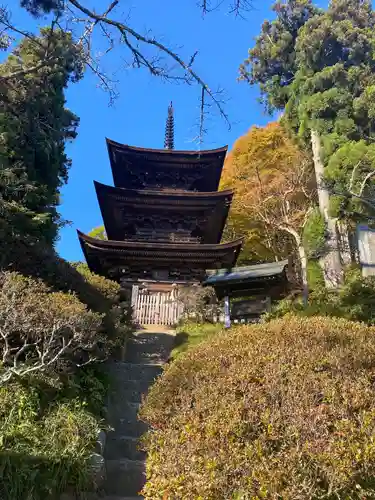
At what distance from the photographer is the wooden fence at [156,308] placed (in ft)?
44.5

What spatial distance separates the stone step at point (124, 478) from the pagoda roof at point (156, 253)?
1031 centimetres

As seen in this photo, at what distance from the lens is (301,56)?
2023 cm

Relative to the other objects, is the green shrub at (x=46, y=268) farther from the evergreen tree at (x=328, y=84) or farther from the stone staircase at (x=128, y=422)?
the evergreen tree at (x=328, y=84)

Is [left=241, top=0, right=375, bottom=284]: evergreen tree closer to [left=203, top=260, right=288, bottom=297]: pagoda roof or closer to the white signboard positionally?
[left=203, top=260, right=288, bottom=297]: pagoda roof

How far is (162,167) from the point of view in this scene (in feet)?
61.1

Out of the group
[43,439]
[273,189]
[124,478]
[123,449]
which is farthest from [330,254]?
[43,439]

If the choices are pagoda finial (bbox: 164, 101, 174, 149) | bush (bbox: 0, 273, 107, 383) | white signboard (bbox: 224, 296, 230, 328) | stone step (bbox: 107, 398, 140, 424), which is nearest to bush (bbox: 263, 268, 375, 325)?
white signboard (bbox: 224, 296, 230, 328)

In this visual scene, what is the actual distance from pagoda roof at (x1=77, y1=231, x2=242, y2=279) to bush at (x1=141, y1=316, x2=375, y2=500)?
1068 cm

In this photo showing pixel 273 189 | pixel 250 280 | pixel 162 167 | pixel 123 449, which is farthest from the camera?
pixel 273 189

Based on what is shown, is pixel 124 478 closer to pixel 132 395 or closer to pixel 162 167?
pixel 132 395

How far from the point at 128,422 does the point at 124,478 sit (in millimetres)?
1240

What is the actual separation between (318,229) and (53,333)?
1398 centimetres

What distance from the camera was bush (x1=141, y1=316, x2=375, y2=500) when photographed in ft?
9.95

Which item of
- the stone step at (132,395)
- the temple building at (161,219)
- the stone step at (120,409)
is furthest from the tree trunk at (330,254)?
the stone step at (120,409)
